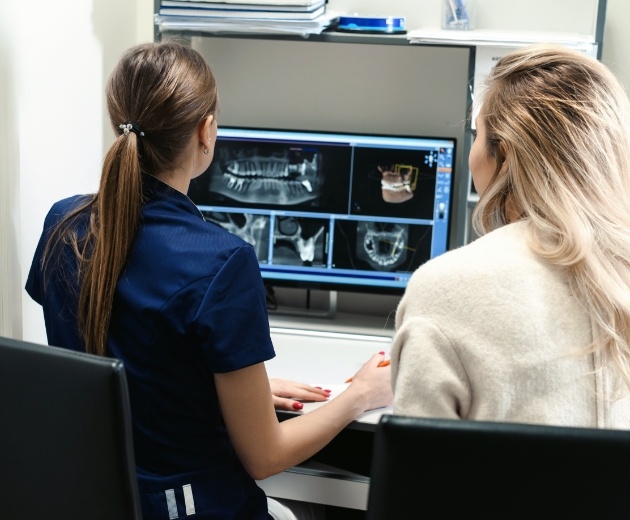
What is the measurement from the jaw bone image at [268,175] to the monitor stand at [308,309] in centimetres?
26

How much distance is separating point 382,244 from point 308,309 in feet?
0.94

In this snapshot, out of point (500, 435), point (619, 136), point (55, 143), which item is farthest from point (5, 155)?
point (500, 435)

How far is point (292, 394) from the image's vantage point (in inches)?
63.4

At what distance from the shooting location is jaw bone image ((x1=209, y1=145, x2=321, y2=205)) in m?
2.24

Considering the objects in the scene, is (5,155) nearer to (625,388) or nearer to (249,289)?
(249,289)

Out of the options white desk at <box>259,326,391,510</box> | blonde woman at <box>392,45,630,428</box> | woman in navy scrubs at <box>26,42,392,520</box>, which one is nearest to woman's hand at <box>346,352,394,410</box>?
white desk at <box>259,326,391,510</box>

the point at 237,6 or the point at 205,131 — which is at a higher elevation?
the point at 237,6

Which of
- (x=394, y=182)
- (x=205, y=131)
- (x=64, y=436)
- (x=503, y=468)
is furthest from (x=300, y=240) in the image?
(x=503, y=468)

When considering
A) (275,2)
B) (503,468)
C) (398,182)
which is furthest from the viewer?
(398,182)

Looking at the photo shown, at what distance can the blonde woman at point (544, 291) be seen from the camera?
1062 millimetres

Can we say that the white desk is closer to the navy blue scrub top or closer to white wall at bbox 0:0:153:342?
the navy blue scrub top

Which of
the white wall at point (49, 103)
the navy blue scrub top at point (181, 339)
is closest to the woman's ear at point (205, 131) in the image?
the navy blue scrub top at point (181, 339)

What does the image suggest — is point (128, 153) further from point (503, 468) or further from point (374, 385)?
point (503, 468)

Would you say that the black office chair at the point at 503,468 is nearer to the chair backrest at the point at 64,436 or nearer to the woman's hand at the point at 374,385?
the chair backrest at the point at 64,436
